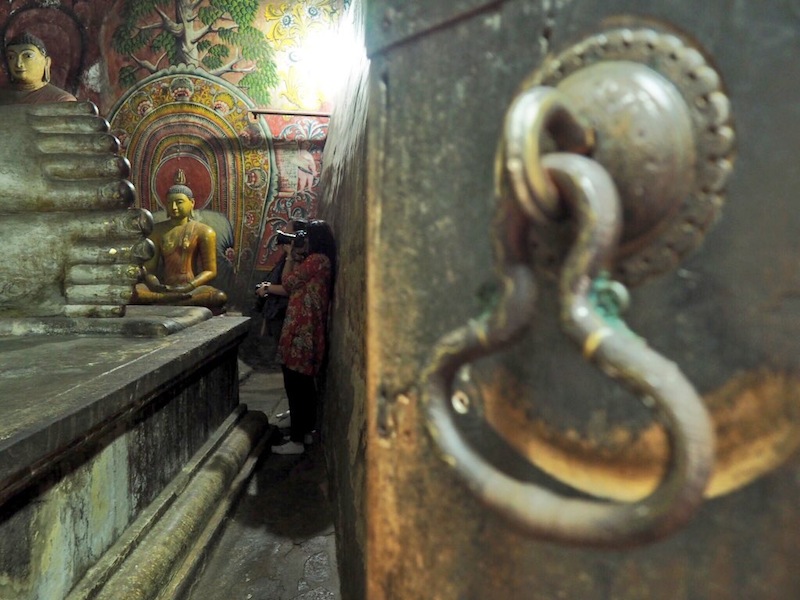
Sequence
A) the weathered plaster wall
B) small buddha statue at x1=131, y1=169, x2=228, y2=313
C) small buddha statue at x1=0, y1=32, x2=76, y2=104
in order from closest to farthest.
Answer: the weathered plaster wall
small buddha statue at x1=0, y1=32, x2=76, y2=104
small buddha statue at x1=131, y1=169, x2=228, y2=313

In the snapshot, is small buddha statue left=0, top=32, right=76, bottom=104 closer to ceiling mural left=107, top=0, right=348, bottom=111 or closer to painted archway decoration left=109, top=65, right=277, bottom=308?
painted archway decoration left=109, top=65, right=277, bottom=308

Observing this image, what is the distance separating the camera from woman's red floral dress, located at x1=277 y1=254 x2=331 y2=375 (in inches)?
85.1

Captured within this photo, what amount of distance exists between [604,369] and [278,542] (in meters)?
1.60

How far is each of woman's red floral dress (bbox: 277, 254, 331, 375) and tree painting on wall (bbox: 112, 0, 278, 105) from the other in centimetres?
310

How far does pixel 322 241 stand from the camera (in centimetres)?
220

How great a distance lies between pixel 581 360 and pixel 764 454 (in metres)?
0.16

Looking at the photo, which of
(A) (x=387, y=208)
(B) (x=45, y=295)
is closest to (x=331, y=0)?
(B) (x=45, y=295)

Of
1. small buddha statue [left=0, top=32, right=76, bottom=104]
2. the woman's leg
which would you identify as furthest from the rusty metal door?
small buddha statue [left=0, top=32, right=76, bottom=104]

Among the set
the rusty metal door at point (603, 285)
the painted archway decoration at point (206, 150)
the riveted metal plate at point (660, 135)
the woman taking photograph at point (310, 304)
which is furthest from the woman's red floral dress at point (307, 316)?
the painted archway decoration at point (206, 150)

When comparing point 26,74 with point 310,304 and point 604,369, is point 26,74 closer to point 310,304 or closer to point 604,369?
point 310,304

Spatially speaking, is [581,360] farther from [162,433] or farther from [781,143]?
[162,433]

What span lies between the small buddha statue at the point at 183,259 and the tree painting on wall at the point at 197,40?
1.21 metres

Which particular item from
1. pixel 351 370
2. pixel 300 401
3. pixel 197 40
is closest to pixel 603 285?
pixel 351 370

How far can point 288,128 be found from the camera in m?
4.65
